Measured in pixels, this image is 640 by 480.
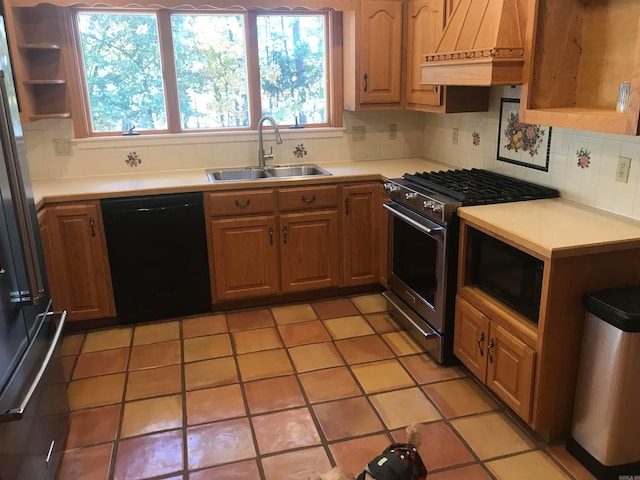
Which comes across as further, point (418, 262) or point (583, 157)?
point (418, 262)

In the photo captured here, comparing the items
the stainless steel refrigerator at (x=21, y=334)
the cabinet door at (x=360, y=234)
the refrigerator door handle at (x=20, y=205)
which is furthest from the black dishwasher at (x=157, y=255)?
the refrigerator door handle at (x=20, y=205)

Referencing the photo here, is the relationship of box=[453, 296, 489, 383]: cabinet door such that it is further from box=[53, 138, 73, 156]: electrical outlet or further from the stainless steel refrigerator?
box=[53, 138, 73, 156]: electrical outlet

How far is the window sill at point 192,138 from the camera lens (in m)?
3.63

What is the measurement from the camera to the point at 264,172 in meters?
3.81

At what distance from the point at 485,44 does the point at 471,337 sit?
1.45 m

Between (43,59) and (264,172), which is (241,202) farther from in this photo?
(43,59)

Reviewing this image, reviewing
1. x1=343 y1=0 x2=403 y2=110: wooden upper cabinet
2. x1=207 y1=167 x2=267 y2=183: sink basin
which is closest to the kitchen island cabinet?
x1=343 y1=0 x2=403 y2=110: wooden upper cabinet

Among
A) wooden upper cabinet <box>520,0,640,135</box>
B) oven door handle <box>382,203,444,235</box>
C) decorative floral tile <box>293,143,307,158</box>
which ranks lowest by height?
oven door handle <box>382,203,444,235</box>

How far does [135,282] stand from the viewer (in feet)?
11.1

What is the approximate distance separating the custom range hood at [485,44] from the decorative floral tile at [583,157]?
488mm

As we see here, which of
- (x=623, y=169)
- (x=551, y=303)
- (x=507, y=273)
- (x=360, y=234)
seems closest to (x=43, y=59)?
(x=360, y=234)

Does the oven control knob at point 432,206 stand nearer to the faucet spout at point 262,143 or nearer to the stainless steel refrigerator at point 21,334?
the faucet spout at point 262,143

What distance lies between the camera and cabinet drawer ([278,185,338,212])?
349 cm

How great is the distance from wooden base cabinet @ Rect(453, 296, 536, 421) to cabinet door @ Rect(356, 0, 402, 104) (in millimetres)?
1743
